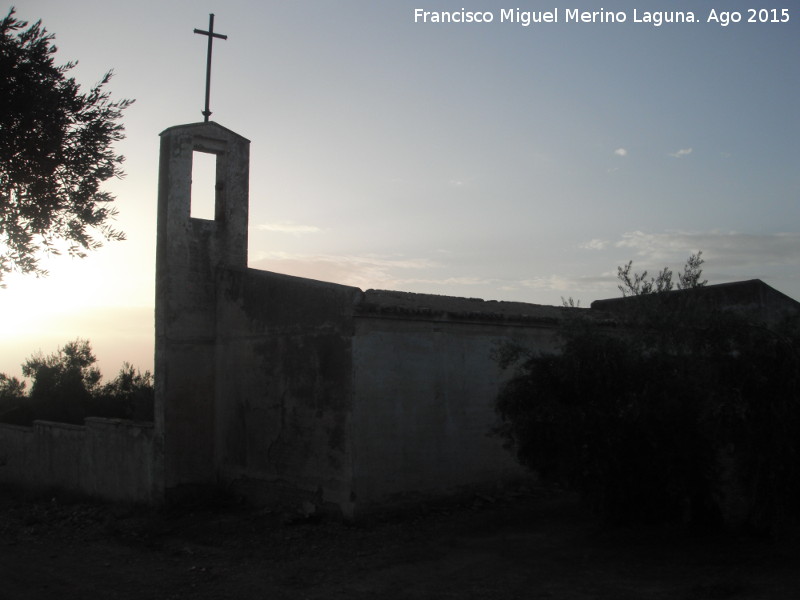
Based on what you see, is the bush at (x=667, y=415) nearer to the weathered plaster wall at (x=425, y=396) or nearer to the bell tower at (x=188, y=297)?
the weathered plaster wall at (x=425, y=396)

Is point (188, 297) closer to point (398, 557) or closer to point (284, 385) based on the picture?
point (284, 385)

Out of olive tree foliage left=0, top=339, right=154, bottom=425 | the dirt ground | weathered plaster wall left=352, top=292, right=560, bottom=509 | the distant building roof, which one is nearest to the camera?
the dirt ground

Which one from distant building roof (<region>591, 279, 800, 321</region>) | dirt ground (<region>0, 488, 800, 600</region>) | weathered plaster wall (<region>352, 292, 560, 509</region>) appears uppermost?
distant building roof (<region>591, 279, 800, 321</region>)

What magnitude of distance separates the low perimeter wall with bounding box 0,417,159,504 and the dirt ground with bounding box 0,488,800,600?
2.79ft

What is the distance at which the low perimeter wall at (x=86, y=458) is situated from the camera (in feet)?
47.2

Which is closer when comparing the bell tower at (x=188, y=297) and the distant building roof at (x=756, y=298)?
the bell tower at (x=188, y=297)

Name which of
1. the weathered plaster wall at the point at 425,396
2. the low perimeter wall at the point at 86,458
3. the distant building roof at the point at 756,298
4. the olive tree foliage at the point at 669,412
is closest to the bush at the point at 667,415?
the olive tree foliage at the point at 669,412

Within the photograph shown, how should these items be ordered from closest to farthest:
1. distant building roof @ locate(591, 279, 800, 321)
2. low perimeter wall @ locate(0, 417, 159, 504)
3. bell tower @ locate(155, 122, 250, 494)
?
bell tower @ locate(155, 122, 250, 494) < low perimeter wall @ locate(0, 417, 159, 504) < distant building roof @ locate(591, 279, 800, 321)

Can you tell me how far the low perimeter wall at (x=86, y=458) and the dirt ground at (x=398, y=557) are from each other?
33.5 inches

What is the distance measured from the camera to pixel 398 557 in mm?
10227

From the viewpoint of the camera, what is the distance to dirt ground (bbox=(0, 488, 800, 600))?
8414 millimetres

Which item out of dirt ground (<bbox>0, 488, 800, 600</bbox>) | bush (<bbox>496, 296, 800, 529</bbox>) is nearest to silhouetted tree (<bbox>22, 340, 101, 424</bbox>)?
dirt ground (<bbox>0, 488, 800, 600</bbox>)

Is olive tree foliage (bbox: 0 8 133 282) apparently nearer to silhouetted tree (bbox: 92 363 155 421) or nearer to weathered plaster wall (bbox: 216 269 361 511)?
weathered plaster wall (bbox: 216 269 361 511)

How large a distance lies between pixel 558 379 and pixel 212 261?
7606 mm
